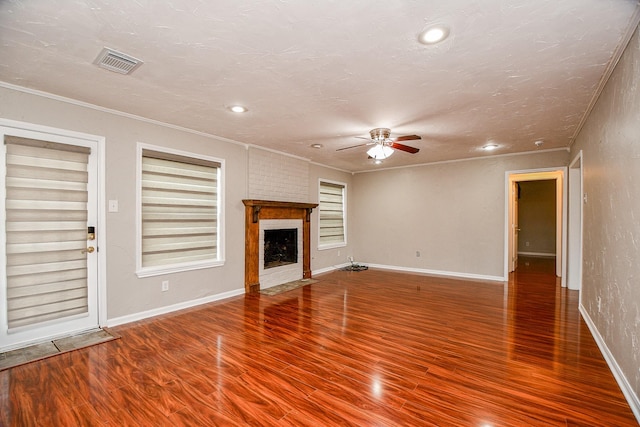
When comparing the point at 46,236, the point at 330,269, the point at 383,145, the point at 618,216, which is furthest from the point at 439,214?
the point at 46,236

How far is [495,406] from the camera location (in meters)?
1.98

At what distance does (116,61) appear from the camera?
2322mm

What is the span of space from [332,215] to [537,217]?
6.80m

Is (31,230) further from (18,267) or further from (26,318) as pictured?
(26,318)

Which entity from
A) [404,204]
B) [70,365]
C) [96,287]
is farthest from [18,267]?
[404,204]

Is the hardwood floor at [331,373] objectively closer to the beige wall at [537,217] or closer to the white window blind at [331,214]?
the white window blind at [331,214]

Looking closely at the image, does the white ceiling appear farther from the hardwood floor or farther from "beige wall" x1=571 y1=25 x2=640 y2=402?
the hardwood floor

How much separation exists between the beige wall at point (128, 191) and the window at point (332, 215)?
2.61 meters

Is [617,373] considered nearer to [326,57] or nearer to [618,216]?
[618,216]

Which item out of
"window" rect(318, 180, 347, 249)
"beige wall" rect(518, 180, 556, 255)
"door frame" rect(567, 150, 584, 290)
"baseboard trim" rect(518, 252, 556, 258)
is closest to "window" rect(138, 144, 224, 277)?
"window" rect(318, 180, 347, 249)

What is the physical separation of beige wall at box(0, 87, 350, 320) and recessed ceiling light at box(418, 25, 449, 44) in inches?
132

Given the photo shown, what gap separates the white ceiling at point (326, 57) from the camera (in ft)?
5.81

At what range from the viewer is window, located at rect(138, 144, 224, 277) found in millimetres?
3818

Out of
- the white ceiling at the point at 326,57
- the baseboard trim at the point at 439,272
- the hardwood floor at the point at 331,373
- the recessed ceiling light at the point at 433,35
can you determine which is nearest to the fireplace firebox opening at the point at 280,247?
the hardwood floor at the point at 331,373
